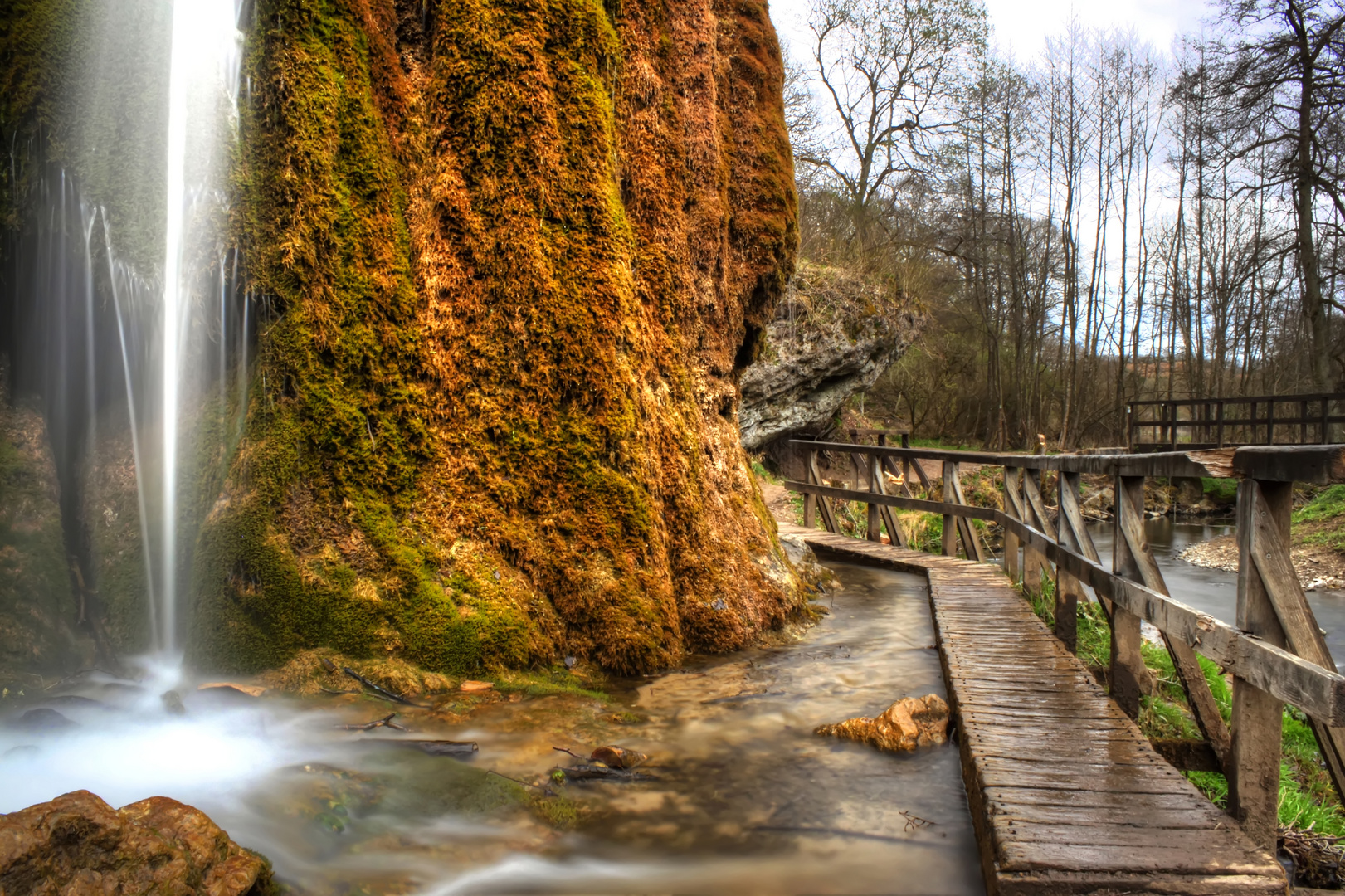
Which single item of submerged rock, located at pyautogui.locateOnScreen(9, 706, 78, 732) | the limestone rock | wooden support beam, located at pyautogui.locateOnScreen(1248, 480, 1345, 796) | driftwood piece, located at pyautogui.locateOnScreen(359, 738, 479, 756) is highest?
wooden support beam, located at pyautogui.locateOnScreen(1248, 480, 1345, 796)

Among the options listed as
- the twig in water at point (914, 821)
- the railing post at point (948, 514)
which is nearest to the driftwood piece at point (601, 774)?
the twig in water at point (914, 821)

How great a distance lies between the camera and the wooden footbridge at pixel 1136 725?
259 cm

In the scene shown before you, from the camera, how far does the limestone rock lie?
4.19m

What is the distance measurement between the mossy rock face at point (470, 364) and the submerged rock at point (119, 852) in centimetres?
199

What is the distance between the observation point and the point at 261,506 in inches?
176

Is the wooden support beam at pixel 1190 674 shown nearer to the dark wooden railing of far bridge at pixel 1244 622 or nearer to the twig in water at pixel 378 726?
the dark wooden railing of far bridge at pixel 1244 622

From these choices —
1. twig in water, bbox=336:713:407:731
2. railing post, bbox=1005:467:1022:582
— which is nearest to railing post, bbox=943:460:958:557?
railing post, bbox=1005:467:1022:582

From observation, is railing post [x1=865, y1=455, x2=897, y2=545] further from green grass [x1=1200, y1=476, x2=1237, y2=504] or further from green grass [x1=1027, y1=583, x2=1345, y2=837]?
green grass [x1=1200, y1=476, x2=1237, y2=504]

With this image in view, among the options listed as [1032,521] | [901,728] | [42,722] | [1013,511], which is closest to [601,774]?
[901,728]

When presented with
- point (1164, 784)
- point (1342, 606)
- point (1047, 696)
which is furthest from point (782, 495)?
point (1164, 784)

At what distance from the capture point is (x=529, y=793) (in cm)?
342

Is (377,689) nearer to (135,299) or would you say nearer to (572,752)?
(572,752)

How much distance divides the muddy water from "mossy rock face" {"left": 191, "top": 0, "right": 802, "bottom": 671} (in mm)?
663

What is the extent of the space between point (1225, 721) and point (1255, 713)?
2994mm
